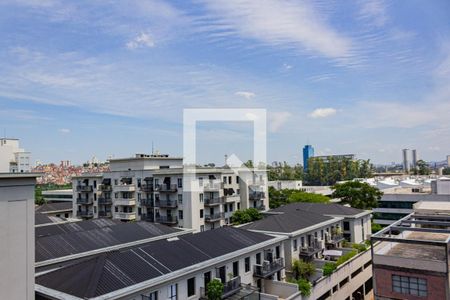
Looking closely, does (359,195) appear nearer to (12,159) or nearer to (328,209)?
(328,209)

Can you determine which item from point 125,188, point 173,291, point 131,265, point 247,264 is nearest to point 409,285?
point 247,264

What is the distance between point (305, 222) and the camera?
1211 inches

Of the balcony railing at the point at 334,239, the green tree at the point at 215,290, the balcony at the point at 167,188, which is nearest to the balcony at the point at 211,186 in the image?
the balcony at the point at 167,188

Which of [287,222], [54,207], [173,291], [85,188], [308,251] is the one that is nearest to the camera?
[173,291]

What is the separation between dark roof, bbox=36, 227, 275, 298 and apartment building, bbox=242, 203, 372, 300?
629cm

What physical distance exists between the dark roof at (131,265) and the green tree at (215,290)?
1.44 m

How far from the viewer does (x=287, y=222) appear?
2967cm

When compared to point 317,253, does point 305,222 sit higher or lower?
higher

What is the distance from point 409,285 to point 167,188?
27589 mm

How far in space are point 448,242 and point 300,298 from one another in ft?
32.2

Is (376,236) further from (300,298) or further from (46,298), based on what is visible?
(46,298)

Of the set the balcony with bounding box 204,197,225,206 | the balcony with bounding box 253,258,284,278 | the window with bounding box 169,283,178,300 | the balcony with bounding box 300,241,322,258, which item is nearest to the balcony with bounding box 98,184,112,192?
the balcony with bounding box 204,197,225,206

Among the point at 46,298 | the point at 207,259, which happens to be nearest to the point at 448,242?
the point at 207,259

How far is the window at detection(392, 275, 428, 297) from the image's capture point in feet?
67.6
